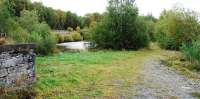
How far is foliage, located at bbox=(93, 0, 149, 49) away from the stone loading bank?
78.5ft

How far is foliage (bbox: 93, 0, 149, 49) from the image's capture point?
32.4 metres

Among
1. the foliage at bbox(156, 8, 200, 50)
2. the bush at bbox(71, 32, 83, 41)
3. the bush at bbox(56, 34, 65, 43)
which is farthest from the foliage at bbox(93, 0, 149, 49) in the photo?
the bush at bbox(71, 32, 83, 41)

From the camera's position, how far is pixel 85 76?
12.3 m

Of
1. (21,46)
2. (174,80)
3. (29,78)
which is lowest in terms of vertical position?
(174,80)

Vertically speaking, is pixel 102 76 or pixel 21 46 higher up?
pixel 21 46

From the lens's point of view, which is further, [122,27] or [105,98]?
[122,27]

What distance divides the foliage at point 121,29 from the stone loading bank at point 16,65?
2394cm

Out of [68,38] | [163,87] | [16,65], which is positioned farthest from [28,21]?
[68,38]

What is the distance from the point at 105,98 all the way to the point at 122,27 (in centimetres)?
2420

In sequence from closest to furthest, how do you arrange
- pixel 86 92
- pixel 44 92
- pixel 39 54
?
pixel 44 92 → pixel 86 92 → pixel 39 54

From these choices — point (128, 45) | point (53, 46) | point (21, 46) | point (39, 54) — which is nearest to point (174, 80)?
point (21, 46)

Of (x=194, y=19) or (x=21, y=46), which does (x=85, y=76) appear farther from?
(x=194, y=19)

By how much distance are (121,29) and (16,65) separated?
82.6 ft

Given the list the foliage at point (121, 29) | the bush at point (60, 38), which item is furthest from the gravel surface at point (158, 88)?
the bush at point (60, 38)
